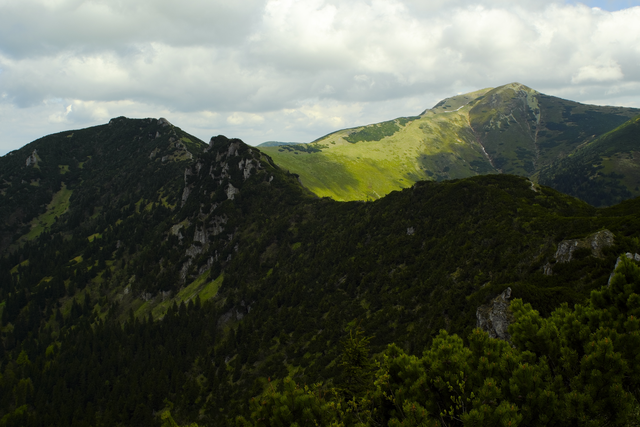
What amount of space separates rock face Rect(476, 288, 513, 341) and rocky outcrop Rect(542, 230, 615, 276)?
1157 cm

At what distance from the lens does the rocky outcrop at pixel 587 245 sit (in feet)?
152

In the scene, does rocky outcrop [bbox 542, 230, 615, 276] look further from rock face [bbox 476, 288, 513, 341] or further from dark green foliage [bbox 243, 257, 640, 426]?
dark green foliage [bbox 243, 257, 640, 426]

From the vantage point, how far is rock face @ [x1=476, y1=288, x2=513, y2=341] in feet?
134

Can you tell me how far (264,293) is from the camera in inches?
5344

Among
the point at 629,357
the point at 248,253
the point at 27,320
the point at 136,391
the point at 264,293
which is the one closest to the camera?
the point at 629,357

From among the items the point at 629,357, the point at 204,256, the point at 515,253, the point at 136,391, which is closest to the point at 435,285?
the point at 515,253

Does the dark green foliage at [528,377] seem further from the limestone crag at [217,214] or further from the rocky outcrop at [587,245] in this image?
the limestone crag at [217,214]

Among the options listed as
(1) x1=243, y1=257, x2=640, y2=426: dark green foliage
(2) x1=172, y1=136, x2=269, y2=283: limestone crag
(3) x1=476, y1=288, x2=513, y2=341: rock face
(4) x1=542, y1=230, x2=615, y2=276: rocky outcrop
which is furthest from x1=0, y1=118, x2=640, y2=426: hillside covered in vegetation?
(3) x1=476, y1=288, x2=513, y2=341: rock face

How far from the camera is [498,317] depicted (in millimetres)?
42344

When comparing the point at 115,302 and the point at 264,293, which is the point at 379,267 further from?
the point at 115,302

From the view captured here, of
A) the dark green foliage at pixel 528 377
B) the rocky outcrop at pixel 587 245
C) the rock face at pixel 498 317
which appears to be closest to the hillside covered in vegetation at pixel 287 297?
the dark green foliage at pixel 528 377

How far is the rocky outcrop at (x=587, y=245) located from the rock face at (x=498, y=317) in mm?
11571

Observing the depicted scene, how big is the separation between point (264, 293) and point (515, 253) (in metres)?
92.8

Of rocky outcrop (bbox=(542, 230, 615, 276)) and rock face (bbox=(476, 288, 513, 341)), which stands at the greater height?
rocky outcrop (bbox=(542, 230, 615, 276))
